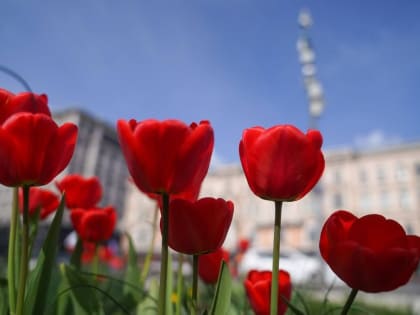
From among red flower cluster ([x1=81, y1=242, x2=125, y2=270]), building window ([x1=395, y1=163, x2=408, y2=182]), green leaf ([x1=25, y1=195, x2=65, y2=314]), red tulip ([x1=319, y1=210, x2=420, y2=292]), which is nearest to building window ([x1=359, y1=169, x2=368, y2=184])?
building window ([x1=395, y1=163, x2=408, y2=182])

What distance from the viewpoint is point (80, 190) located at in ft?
3.65

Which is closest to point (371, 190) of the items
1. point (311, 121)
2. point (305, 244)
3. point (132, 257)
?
point (305, 244)

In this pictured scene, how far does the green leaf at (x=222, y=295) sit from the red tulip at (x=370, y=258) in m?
0.17

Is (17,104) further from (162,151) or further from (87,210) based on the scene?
(87,210)

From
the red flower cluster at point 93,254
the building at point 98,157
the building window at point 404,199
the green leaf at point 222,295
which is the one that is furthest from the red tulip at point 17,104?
the building at point 98,157

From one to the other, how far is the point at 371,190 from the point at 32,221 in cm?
3137

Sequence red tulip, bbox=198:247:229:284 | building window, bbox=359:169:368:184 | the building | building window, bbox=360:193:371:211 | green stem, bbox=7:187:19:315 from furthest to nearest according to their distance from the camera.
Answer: the building → building window, bbox=359:169:368:184 → building window, bbox=360:193:371:211 → red tulip, bbox=198:247:229:284 → green stem, bbox=7:187:19:315

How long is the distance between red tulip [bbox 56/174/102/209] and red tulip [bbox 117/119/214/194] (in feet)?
2.10

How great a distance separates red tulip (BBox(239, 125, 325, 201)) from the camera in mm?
550

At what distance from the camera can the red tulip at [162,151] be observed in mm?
498

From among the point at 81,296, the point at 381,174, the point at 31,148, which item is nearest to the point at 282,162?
the point at 31,148

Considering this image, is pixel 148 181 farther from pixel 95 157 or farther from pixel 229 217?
pixel 95 157

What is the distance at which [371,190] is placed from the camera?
29406 millimetres

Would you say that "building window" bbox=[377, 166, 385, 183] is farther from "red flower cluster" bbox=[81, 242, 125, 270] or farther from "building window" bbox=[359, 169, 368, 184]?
"red flower cluster" bbox=[81, 242, 125, 270]
